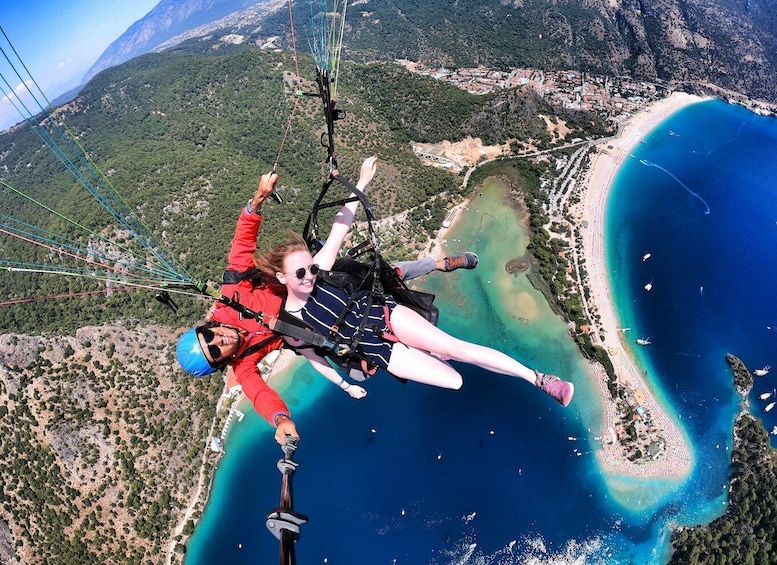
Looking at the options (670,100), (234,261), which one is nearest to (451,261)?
(234,261)

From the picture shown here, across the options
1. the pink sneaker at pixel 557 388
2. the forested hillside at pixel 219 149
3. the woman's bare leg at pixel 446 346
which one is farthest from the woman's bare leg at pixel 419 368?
the forested hillside at pixel 219 149

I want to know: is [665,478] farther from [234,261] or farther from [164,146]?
[164,146]

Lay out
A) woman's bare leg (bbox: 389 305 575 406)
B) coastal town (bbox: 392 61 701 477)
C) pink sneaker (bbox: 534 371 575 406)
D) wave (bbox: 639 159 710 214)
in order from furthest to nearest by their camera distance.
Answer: wave (bbox: 639 159 710 214) → coastal town (bbox: 392 61 701 477) → woman's bare leg (bbox: 389 305 575 406) → pink sneaker (bbox: 534 371 575 406)

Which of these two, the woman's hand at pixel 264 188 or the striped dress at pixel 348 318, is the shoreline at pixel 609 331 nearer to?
the striped dress at pixel 348 318

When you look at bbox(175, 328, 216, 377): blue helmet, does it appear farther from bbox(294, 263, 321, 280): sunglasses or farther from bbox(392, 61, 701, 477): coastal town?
bbox(392, 61, 701, 477): coastal town

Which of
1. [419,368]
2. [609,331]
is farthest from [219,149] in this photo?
[419,368]

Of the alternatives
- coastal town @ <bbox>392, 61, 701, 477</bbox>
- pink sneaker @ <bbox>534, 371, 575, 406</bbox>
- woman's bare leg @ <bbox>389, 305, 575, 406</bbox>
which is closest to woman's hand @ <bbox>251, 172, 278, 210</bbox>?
woman's bare leg @ <bbox>389, 305, 575, 406</bbox>

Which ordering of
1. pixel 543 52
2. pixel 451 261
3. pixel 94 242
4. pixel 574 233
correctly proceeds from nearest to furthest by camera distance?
1. pixel 451 261
2. pixel 94 242
3. pixel 574 233
4. pixel 543 52
